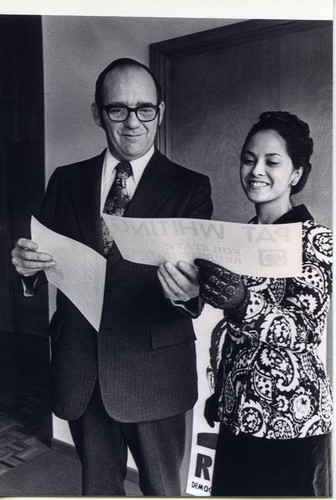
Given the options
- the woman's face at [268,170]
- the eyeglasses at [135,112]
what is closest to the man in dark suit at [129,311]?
the eyeglasses at [135,112]

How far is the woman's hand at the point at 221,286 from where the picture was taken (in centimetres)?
98

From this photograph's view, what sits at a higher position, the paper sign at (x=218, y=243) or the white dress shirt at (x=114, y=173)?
the white dress shirt at (x=114, y=173)

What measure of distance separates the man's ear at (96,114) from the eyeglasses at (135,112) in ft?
0.11

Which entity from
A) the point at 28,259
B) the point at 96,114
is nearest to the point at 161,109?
the point at 96,114

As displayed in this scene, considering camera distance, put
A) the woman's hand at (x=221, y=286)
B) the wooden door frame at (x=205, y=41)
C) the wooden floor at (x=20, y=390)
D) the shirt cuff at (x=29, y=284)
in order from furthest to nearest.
→ the wooden floor at (x=20, y=390) → the shirt cuff at (x=29, y=284) → the wooden door frame at (x=205, y=41) → the woman's hand at (x=221, y=286)

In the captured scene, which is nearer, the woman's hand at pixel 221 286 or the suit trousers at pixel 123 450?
the woman's hand at pixel 221 286

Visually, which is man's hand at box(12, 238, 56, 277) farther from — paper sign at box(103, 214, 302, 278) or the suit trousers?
the suit trousers

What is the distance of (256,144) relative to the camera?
1.10 metres

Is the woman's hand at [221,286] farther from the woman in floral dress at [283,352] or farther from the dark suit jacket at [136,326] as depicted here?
the dark suit jacket at [136,326]

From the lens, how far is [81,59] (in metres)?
1.24

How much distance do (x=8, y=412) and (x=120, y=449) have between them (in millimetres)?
386

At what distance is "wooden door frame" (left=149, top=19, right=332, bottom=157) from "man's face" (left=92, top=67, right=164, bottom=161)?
0.03m

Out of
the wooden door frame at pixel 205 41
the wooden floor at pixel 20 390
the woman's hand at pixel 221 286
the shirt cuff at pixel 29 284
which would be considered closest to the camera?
the woman's hand at pixel 221 286

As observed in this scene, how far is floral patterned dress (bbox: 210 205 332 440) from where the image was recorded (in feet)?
3.44
